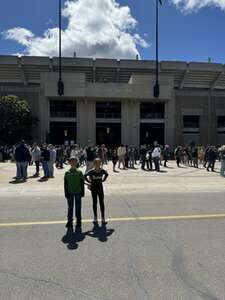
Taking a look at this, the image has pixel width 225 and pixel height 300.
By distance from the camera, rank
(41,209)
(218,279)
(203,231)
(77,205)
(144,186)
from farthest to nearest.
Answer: (144,186) → (41,209) → (77,205) → (203,231) → (218,279)

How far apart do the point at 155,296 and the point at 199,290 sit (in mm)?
542

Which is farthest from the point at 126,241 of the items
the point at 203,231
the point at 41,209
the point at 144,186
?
the point at 144,186

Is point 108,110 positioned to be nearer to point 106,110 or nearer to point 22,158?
point 106,110

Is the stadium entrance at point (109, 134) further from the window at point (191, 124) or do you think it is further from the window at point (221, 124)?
the window at point (221, 124)

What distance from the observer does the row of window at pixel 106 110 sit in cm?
4694

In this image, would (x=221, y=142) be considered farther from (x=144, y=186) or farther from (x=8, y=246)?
(x=8, y=246)

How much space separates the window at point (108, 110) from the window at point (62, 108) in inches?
125

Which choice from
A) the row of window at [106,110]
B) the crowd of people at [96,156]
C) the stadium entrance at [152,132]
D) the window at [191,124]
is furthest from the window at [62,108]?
the window at [191,124]

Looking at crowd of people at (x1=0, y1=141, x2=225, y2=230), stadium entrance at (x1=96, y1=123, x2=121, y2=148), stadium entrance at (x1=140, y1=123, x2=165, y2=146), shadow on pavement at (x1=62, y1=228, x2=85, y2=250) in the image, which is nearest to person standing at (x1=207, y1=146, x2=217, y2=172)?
crowd of people at (x1=0, y1=141, x2=225, y2=230)

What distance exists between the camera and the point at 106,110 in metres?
47.8

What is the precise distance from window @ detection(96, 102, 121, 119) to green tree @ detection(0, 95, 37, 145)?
8663 mm

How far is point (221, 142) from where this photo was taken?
172ft

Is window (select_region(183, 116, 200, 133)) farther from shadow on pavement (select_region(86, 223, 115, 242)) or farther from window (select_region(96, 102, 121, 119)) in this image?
shadow on pavement (select_region(86, 223, 115, 242))

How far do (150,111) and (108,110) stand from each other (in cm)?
542
